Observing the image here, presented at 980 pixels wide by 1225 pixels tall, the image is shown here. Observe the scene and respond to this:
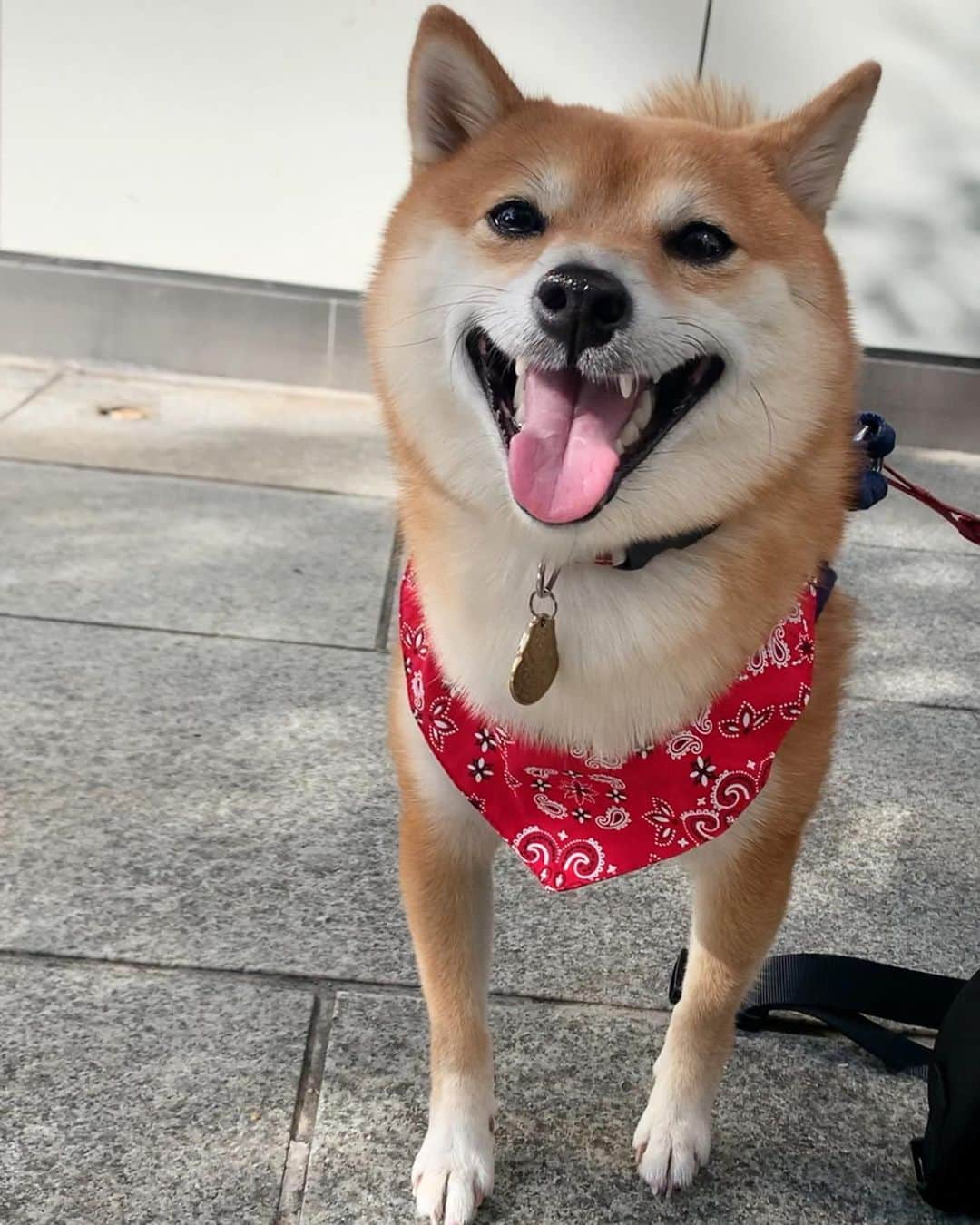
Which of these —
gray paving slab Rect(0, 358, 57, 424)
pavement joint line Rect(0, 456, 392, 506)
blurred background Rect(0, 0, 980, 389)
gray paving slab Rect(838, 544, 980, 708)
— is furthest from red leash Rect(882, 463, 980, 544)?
gray paving slab Rect(0, 358, 57, 424)

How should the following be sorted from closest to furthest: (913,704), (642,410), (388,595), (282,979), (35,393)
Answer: (642,410) < (282,979) < (913,704) < (388,595) < (35,393)

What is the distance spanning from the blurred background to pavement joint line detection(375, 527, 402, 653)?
1834mm

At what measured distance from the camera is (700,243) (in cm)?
172

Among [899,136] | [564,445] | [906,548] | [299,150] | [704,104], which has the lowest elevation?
[906,548]

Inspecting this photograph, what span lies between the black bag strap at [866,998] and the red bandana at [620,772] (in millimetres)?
→ 456

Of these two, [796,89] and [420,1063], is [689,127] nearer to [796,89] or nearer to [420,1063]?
Answer: [420,1063]

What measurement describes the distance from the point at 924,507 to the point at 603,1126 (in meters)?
3.51

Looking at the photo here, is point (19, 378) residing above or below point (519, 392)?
below

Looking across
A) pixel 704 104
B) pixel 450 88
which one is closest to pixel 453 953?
pixel 450 88

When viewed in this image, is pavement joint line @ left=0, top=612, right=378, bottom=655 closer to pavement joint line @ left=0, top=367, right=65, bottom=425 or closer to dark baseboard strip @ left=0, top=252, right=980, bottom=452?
pavement joint line @ left=0, top=367, right=65, bottom=425

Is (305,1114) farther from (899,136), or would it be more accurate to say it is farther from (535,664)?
(899,136)

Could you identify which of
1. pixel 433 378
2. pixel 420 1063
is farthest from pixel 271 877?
pixel 433 378

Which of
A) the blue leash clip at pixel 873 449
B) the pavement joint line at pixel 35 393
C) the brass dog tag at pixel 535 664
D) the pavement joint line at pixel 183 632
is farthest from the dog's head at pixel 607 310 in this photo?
the pavement joint line at pixel 35 393

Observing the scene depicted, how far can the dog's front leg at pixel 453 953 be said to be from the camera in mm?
1766
